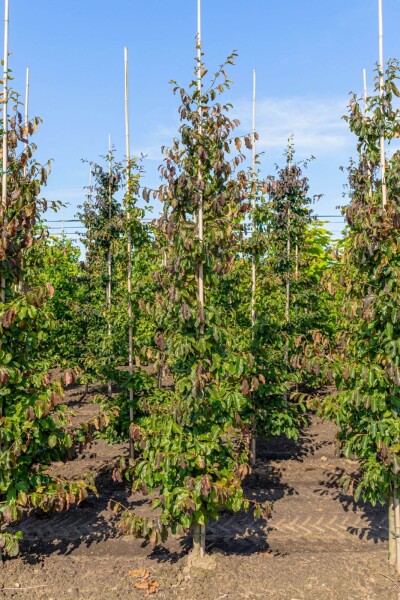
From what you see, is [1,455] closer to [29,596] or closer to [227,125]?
[29,596]

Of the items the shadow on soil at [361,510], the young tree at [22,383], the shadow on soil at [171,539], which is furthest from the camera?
the shadow on soil at [361,510]

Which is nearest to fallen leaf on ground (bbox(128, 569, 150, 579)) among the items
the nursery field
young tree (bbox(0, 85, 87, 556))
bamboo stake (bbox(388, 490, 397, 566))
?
the nursery field

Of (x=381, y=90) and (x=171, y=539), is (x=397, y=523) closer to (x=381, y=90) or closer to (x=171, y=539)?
(x=171, y=539)

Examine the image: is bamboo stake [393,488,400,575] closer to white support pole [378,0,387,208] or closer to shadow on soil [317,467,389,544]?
shadow on soil [317,467,389,544]

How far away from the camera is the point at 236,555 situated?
20.1 feet

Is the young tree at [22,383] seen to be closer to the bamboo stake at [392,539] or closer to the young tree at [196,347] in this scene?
the young tree at [196,347]

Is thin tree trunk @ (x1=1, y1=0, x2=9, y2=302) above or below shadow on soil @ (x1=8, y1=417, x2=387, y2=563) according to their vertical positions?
above

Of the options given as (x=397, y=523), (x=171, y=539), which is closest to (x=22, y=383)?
(x=171, y=539)

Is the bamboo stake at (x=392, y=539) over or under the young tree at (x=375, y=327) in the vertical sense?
under

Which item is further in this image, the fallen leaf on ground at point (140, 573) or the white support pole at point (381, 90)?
the fallen leaf on ground at point (140, 573)

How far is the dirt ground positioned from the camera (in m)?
5.38

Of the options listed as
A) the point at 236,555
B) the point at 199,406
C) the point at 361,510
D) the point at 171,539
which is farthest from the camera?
the point at 361,510

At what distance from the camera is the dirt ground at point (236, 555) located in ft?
17.6

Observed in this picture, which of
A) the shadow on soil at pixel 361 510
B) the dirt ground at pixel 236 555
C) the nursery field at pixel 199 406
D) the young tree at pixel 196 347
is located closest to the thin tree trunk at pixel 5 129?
the nursery field at pixel 199 406
